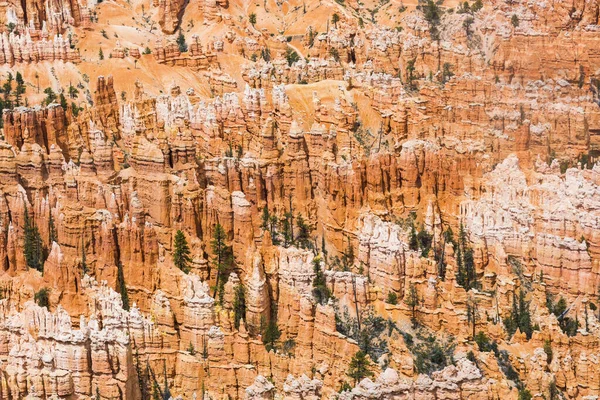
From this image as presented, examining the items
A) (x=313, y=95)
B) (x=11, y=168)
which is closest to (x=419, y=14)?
(x=313, y=95)

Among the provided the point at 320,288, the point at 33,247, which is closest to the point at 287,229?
the point at 320,288

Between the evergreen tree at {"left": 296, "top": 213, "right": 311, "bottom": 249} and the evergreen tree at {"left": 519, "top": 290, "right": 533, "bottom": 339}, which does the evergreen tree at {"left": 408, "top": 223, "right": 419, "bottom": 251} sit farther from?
the evergreen tree at {"left": 519, "top": 290, "right": 533, "bottom": 339}

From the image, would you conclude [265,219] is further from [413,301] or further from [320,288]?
[413,301]

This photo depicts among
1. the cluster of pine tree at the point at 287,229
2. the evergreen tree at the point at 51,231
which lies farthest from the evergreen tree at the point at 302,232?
the evergreen tree at the point at 51,231

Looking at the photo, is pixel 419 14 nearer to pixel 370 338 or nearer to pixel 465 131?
pixel 465 131

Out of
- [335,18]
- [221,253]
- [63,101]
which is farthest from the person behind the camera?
[335,18]

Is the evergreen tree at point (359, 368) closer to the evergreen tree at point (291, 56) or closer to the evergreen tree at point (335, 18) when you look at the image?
the evergreen tree at point (291, 56)
